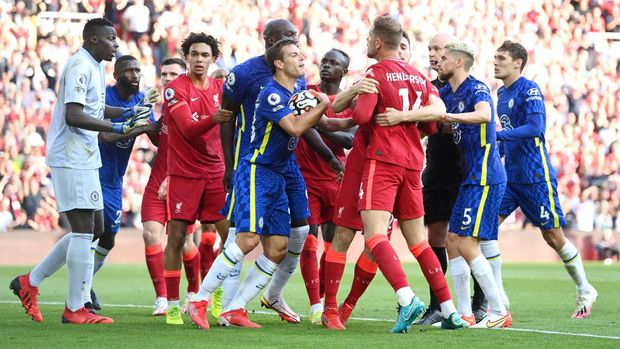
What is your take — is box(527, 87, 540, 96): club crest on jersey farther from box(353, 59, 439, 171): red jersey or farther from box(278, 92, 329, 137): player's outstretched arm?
box(278, 92, 329, 137): player's outstretched arm

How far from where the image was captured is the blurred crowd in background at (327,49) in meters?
20.0

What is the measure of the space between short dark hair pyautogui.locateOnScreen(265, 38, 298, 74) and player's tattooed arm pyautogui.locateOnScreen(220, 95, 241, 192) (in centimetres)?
49

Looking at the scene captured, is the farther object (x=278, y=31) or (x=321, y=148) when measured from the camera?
(x=321, y=148)

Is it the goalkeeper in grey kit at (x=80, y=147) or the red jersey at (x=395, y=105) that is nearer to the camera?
the red jersey at (x=395, y=105)

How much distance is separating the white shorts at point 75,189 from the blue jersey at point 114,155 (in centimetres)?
190

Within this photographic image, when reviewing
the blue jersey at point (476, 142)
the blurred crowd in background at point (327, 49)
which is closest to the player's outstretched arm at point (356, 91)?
the blue jersey at point (476, 142)

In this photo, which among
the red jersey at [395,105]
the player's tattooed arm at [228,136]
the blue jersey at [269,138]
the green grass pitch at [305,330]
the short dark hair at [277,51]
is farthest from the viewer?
the player's tattooed arm at [228,136]

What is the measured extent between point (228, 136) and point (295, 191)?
765mm

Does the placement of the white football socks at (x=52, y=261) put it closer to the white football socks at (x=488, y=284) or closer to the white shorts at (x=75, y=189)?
the white shorts at (x=75, y=189)

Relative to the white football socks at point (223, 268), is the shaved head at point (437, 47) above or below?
above

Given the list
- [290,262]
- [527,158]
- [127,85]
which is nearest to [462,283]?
[290,262]

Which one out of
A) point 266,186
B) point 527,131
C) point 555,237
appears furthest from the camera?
point 555,237

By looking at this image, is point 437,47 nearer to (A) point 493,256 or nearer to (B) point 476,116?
(B) point 476,116

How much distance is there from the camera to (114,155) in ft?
35.1
